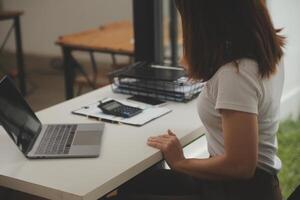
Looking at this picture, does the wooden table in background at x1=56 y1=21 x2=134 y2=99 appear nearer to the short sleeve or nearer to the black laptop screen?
the black laptop screen

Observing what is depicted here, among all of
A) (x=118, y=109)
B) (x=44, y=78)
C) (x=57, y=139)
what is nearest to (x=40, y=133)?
(x=57, y=139)

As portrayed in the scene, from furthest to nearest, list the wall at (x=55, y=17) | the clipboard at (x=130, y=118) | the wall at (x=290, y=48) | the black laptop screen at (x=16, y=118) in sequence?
the wall at (x=55, y=17) → the wall at (x=290, y=48) → the clipboard at (x=130, y=118) → the black laptop screen at (x=16, y=118)

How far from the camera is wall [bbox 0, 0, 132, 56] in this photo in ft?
20.0

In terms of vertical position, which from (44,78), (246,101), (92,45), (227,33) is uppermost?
(227,33)

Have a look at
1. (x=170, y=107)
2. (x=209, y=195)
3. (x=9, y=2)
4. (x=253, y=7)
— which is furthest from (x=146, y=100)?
(x=9, y=2)

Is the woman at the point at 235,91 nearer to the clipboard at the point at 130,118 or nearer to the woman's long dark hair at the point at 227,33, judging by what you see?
the woman's long dark hair at the point at 227,33

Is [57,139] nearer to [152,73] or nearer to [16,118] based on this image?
[16,118]

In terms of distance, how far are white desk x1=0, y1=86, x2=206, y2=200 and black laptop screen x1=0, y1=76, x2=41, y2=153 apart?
2.3 inches

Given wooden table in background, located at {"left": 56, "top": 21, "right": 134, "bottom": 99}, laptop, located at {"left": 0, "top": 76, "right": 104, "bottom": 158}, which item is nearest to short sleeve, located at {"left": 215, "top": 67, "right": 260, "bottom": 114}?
laptop, located at {"left": 0, "top": 76, "right": 104, "bottom": 158}

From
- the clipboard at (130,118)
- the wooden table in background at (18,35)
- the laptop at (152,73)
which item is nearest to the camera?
the clipboard at (130,118)

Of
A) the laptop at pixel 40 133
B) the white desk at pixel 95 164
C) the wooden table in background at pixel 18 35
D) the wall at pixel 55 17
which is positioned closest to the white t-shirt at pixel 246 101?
the white desk at pixel 95 164

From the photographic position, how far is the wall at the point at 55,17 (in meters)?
6.09

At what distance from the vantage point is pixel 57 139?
174 cm

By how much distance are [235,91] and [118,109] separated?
27.2 inches
